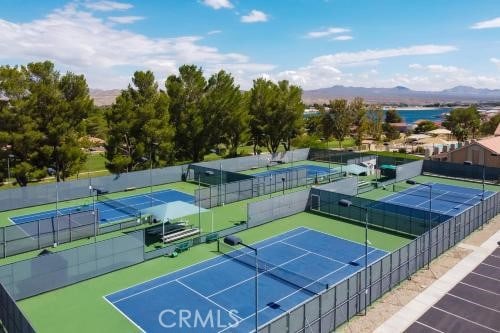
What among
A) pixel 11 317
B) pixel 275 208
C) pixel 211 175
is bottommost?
pixel 11 317

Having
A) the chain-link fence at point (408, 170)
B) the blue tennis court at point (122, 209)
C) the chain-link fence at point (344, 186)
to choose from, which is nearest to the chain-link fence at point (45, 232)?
the blue tennis court at point (122, 209)

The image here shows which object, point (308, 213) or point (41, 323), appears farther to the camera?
point (308, 213)

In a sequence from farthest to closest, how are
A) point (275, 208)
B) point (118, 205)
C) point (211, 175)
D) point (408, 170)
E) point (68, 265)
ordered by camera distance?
point (408, 170), point (211, 175), point (118, 205), point (275, 208), point (68, 265)

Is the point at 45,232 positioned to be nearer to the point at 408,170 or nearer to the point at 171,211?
the point at 171,211

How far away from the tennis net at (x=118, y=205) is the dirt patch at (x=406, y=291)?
2196cm

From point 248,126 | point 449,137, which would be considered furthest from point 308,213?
point 449,137

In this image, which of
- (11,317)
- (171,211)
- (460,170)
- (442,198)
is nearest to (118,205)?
(171,211)

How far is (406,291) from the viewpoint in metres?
22.4

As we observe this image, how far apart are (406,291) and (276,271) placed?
287 inches

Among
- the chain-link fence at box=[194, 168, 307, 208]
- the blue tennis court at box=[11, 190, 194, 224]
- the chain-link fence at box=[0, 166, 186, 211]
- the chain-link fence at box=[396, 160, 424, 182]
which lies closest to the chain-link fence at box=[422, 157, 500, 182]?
the chain-link fence at box=[396, 160, 424, 182]

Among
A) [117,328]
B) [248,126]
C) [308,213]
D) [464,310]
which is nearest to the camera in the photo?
[117,328]

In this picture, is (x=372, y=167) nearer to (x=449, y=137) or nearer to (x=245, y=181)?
(x=245, y=181)

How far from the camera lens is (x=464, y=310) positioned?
803 inches

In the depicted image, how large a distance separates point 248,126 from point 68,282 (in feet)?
152
